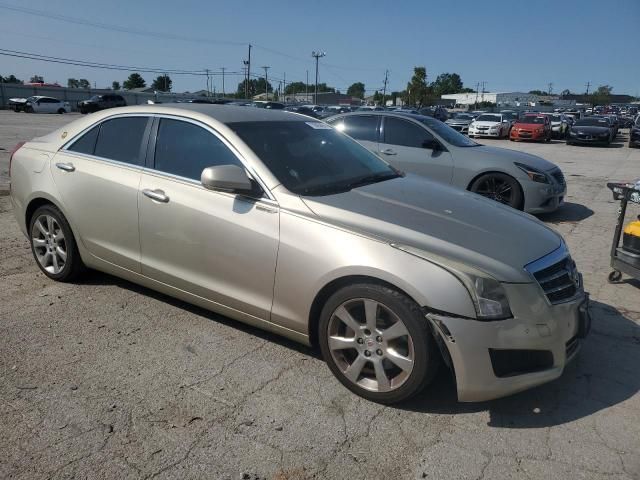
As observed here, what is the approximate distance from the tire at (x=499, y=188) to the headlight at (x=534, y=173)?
208 millimetres

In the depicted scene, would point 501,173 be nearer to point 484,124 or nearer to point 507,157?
point 507,157

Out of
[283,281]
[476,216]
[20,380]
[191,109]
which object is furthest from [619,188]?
[20,380]

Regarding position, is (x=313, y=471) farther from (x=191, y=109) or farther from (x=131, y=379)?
(x=191, y=109)

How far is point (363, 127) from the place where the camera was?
8.55 meters

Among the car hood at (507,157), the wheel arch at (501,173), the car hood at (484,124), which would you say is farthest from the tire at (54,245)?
the car hood at (484,124)

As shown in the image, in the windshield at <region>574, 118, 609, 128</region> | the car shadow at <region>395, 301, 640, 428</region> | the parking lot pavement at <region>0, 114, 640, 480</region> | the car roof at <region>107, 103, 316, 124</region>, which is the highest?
the car roof at <region>107, 103, 316, 124</region>

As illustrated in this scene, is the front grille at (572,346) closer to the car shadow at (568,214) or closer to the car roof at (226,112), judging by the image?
the car roof at (226,112)

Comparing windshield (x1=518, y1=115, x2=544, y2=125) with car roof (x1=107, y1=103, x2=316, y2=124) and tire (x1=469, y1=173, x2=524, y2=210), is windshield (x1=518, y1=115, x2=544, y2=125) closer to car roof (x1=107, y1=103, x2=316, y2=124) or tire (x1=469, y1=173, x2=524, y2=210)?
tire (x1=469, y1=173, x2=524, y2=210)

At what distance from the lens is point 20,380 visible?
3160 mm

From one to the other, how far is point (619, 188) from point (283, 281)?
11.2 feet

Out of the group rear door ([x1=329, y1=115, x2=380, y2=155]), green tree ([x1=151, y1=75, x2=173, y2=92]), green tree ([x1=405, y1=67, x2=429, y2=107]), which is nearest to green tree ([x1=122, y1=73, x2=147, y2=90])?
green tree ([x1=151, y1=75, x2=173, y2=92])

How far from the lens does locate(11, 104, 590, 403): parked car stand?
109 inches

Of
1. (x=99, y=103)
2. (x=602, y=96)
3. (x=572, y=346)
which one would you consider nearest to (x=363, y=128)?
(x=572, y=346)

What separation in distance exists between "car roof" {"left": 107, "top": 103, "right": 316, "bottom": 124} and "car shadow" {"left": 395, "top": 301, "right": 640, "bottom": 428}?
7.38ft
